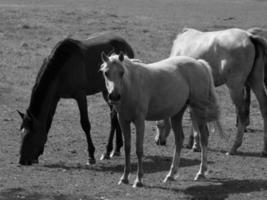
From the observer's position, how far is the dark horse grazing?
11570 millimetres

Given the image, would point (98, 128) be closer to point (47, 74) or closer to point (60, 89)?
point (60, 89)

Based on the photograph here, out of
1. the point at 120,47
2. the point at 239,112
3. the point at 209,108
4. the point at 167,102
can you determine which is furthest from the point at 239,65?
the point at 167,102

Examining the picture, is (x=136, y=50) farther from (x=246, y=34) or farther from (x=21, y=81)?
(x=246, y=34)

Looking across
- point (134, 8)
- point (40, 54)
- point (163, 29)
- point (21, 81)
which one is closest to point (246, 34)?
point (21, 81)

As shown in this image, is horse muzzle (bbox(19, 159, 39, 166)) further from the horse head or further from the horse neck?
the horse head

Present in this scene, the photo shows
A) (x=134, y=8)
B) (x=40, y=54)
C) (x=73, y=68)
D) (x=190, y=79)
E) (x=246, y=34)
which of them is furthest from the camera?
(x=134, y=8)

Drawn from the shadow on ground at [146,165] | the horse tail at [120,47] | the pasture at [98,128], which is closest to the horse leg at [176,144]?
the pasture at [98,128]

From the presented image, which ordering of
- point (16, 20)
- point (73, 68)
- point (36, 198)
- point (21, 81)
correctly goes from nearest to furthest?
point (36, 198) < point (73, 68) < point (21, 81) < point (16, 20)

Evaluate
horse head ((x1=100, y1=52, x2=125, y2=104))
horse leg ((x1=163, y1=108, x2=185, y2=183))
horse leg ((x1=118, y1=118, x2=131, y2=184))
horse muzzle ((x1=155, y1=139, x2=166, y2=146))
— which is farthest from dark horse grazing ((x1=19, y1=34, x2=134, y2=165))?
horse head ((x1=100, y1=52, x2=125, y2=104))

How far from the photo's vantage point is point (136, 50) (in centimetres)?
2245

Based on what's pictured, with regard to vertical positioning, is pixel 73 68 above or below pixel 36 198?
above

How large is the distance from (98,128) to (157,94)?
480cm

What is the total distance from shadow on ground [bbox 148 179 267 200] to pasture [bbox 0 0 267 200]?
0.04 feet

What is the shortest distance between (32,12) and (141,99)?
1801 cm
